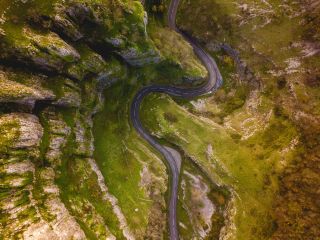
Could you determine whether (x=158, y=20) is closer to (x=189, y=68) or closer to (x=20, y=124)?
(x=189, y=68)

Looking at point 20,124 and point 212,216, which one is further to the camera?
point 212,216

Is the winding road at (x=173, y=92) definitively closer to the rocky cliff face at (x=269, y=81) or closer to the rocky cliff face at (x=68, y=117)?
the rocky cliff face at (x=269, y=81)

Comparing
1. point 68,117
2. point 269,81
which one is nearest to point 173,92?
point 269,81

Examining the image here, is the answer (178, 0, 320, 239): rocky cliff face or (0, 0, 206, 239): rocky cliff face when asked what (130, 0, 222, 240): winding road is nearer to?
(178, 0, 320, 239): rocky cliff face

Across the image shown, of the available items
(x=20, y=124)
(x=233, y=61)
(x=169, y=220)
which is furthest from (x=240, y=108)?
(x=20, y=124)

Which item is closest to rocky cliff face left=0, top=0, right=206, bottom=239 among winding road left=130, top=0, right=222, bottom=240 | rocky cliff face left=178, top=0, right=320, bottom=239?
winding road left=130, top=0, right=222, bottom=240

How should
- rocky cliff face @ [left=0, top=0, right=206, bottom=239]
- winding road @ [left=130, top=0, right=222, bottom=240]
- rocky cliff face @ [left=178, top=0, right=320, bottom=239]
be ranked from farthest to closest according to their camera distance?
winding road @ [left=130, top=0, right=222, bottom=240]
rocky cliff face @ [left=178, top=0, right=320, bottom=239]
rocky cliff face @ [left=0, top=0, right=206, bottom=239]
